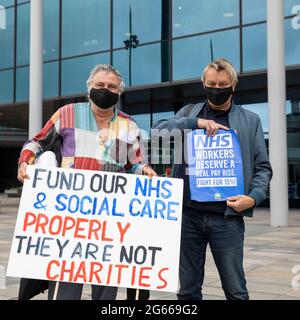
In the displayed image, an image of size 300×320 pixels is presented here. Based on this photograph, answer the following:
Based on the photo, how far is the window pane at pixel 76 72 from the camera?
1797cm

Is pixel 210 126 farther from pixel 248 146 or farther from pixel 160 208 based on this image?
pixel 160 208

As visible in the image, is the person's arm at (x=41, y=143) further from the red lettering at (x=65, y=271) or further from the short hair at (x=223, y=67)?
the short hair at (x=223, y=67)

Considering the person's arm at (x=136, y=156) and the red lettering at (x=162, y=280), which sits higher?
the person's arm at (x=136, y=156)

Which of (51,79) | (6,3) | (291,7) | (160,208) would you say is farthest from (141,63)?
(160,208)

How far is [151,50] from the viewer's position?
54.3ft

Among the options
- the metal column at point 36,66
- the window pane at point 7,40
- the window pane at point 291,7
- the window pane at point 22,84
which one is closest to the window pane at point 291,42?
the window pane at point 291,7

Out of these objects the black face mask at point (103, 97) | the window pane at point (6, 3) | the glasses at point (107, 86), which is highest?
the window pane at point (6, 3)

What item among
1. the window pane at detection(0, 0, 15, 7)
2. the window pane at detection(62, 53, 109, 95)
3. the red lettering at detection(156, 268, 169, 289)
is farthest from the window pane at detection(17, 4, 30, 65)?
the red lettering at detection(156, 268, 169, 289)

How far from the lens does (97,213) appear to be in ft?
10.6

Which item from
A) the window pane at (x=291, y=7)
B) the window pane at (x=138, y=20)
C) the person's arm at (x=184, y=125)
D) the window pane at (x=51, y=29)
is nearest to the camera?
the person's arm at (x=184, y=125)

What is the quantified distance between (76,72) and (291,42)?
7519 millimetres

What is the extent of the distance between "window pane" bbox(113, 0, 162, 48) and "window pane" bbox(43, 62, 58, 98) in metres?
2.87

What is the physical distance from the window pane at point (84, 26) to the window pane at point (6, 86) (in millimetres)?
2924

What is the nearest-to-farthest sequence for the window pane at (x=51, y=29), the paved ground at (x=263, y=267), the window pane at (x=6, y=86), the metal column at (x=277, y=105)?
the paved ground at (x=263, y=267), the metal column at (x=277, y=105), the window pane at (x=51, y=29), the window pane at (x=6, y=86)
